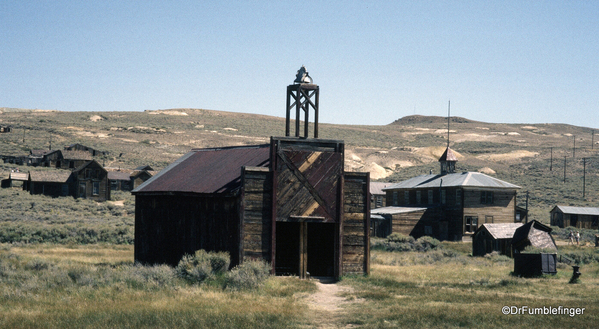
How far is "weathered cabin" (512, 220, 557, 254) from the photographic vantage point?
103ft

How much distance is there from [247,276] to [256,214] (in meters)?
2.77

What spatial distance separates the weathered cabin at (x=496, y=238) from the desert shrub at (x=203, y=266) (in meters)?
20.0

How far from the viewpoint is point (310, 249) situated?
22281 mm

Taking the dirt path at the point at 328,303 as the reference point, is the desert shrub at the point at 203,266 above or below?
above

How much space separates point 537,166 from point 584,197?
27768 millimetres

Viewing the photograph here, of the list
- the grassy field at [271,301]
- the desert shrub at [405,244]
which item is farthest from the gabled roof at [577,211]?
the grassy field at [271,301]

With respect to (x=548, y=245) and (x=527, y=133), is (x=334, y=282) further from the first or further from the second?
(x=527, y=133)

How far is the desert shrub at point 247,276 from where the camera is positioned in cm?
1666

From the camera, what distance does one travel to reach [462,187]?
153ft

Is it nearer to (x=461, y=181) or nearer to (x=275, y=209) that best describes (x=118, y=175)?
(x=461, y=181)

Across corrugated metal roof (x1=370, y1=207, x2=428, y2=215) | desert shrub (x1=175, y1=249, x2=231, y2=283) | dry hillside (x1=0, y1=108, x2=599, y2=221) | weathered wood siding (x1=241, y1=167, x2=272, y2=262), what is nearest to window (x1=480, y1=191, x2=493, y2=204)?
corrugated metal roof (x1=370, y1=207, x2=428, y2=215)

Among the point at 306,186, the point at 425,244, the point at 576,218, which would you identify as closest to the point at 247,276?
the point at 306,186

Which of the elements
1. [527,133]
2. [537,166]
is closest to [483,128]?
[527,133]

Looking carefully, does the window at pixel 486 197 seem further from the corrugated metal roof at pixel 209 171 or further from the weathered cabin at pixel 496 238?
the corrugated metal roof at pixel 209 171
